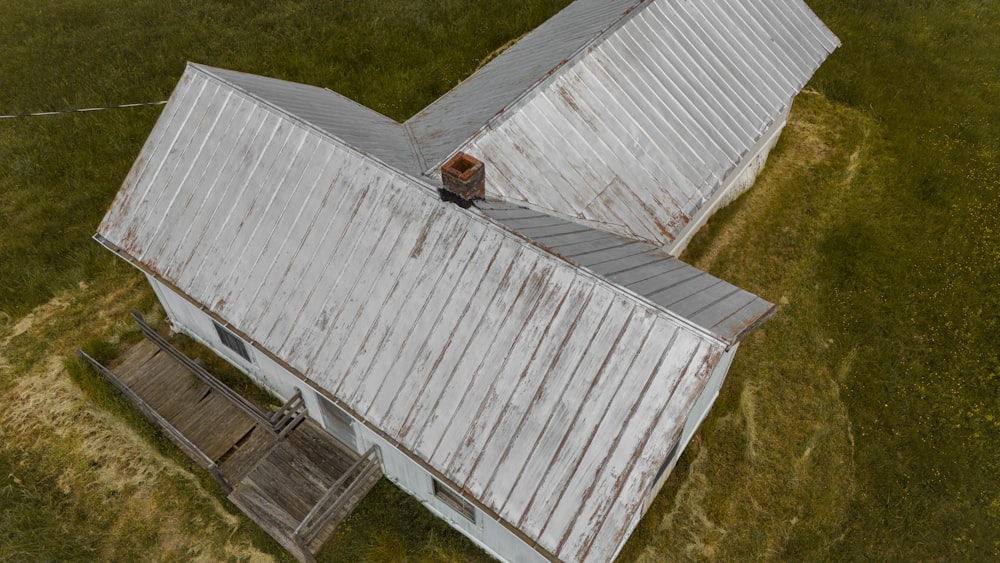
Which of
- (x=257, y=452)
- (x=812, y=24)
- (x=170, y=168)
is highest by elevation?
(x=812, y=24)

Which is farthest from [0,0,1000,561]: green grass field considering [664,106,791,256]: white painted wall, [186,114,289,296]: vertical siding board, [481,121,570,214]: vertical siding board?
[481,121,570,214]: vertical siding board

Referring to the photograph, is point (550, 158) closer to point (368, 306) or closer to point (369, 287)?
point (369, 287)

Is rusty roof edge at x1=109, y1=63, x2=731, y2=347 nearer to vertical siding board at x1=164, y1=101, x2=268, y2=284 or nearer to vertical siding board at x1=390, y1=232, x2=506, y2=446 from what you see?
vertical siding board at x1=390, y1=232, x2=506, y2=446

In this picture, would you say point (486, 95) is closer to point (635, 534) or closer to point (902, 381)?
point (635, 534)

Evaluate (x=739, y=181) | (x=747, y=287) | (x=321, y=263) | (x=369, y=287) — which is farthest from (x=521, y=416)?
(x=739, y=181)

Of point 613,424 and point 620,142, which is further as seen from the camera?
point 620,142

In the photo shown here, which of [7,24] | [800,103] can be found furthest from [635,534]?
[7,24]

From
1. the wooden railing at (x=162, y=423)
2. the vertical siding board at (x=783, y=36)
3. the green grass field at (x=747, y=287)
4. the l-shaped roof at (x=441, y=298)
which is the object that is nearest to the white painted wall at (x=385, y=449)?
the green grass field at (x=747, y=287)

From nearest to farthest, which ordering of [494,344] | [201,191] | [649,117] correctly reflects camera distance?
[494,344]
[201,191]
[649,117]
